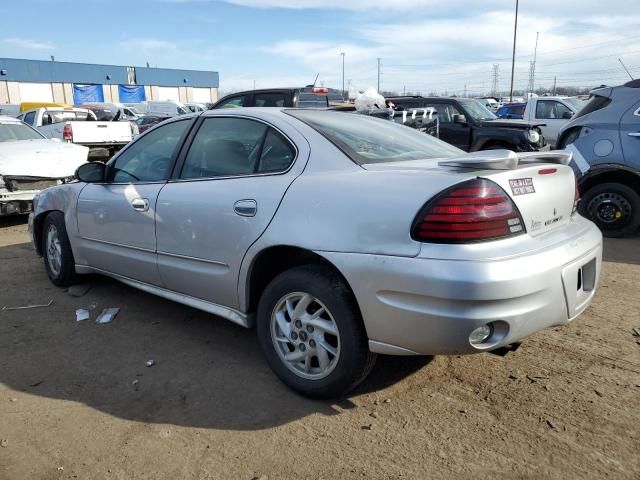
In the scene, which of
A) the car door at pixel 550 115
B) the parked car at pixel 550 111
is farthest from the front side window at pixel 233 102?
the car door at pixel 550 115

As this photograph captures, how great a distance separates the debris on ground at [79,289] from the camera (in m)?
4.72

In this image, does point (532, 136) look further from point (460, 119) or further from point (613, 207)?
point (613, 207)

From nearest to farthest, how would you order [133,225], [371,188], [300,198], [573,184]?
[371,188], [300,198], [573,184], [133,225]

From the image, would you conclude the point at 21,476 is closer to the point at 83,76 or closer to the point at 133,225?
the point at 133,225

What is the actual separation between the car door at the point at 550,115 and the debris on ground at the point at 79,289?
1199cm

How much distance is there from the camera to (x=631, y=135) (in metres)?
6.23

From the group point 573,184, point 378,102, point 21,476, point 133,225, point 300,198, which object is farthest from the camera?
point 378,102

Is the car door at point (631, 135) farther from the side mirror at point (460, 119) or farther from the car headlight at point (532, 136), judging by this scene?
the side mirror at point (460, 119)

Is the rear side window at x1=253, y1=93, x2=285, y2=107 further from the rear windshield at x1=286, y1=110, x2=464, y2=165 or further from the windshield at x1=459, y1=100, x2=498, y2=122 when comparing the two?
the rear windshield at x1=286, y1=110, x2=464, y2=165

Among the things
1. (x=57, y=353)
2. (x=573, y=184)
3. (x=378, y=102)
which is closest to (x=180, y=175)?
(x=57, y=353)

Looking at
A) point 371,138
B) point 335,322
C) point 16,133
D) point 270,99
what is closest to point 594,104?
point 371,138

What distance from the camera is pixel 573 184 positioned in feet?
9.84

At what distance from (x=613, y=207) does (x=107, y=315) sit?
19.5 feet

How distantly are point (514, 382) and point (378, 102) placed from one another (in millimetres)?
6614
